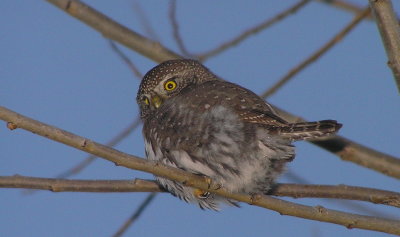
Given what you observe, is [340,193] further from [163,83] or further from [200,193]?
[163,83]

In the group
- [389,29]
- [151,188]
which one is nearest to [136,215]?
[151,188]

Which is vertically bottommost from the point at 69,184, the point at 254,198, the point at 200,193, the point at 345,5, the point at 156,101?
the point at 254,198

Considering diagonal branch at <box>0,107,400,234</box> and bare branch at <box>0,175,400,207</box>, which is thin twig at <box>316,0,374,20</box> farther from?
diagonal branch at <box>0,107,400,234</box>

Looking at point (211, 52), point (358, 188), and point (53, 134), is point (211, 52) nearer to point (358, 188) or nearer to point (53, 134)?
point (358, 188)

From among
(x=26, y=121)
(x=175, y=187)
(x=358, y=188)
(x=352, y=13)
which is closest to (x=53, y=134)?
(x=26, y=121)

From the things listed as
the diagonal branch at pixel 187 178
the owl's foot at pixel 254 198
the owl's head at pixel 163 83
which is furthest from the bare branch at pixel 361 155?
the owl's foot at pixel 254 198

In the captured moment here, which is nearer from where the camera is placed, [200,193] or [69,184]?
[69,184]
